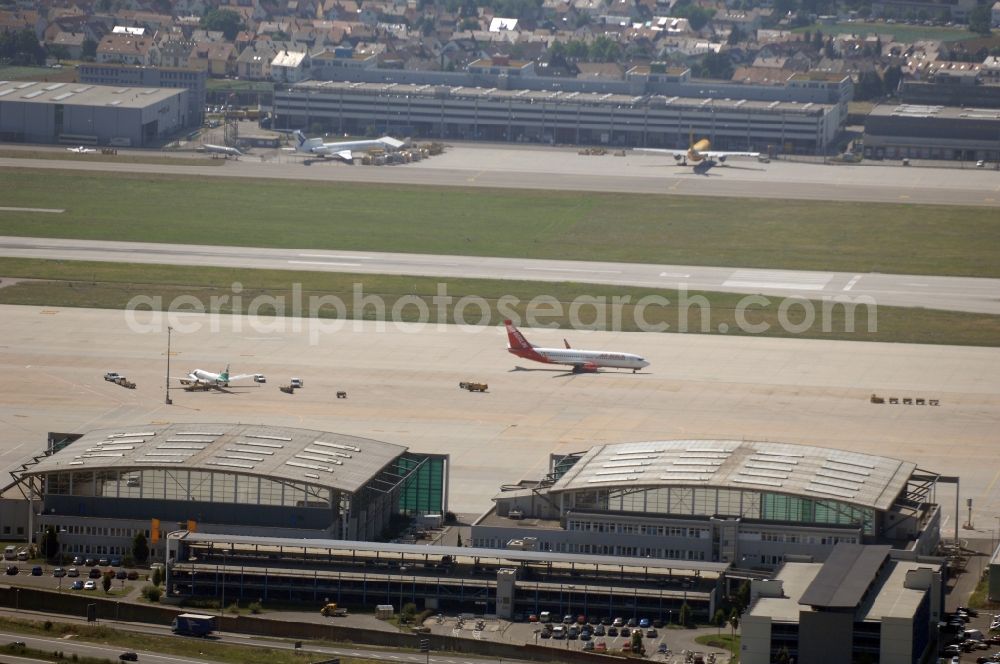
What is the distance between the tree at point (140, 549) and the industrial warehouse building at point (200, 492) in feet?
1.67

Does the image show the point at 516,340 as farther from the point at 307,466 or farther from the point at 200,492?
the point at 200,492

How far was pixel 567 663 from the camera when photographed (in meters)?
69.9

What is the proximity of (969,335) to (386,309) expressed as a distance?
4185 centimetres

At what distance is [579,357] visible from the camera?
120m

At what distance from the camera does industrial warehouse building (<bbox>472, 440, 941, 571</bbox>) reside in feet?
268

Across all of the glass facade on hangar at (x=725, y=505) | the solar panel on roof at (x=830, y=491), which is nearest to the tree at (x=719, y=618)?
the glass facade on hangar at (x=725, y=505)

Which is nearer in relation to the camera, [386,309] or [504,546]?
[504,546]

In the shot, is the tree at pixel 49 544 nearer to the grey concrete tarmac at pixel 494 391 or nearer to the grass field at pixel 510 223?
the grey concrete tarmac at pixel 494 391

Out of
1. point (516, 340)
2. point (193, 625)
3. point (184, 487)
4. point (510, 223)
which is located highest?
point (510, 223)

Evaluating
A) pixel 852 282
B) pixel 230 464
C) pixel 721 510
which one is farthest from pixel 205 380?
pixel 852 282

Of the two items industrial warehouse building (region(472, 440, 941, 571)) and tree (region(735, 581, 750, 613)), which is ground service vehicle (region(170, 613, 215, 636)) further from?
tree (region(735, 581, 750, 613))

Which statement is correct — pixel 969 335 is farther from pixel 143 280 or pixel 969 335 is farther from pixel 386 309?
pixel 143 280

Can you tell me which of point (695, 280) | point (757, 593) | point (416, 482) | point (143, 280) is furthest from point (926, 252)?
point (757, 593)

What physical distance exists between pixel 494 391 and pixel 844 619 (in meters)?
47.1
